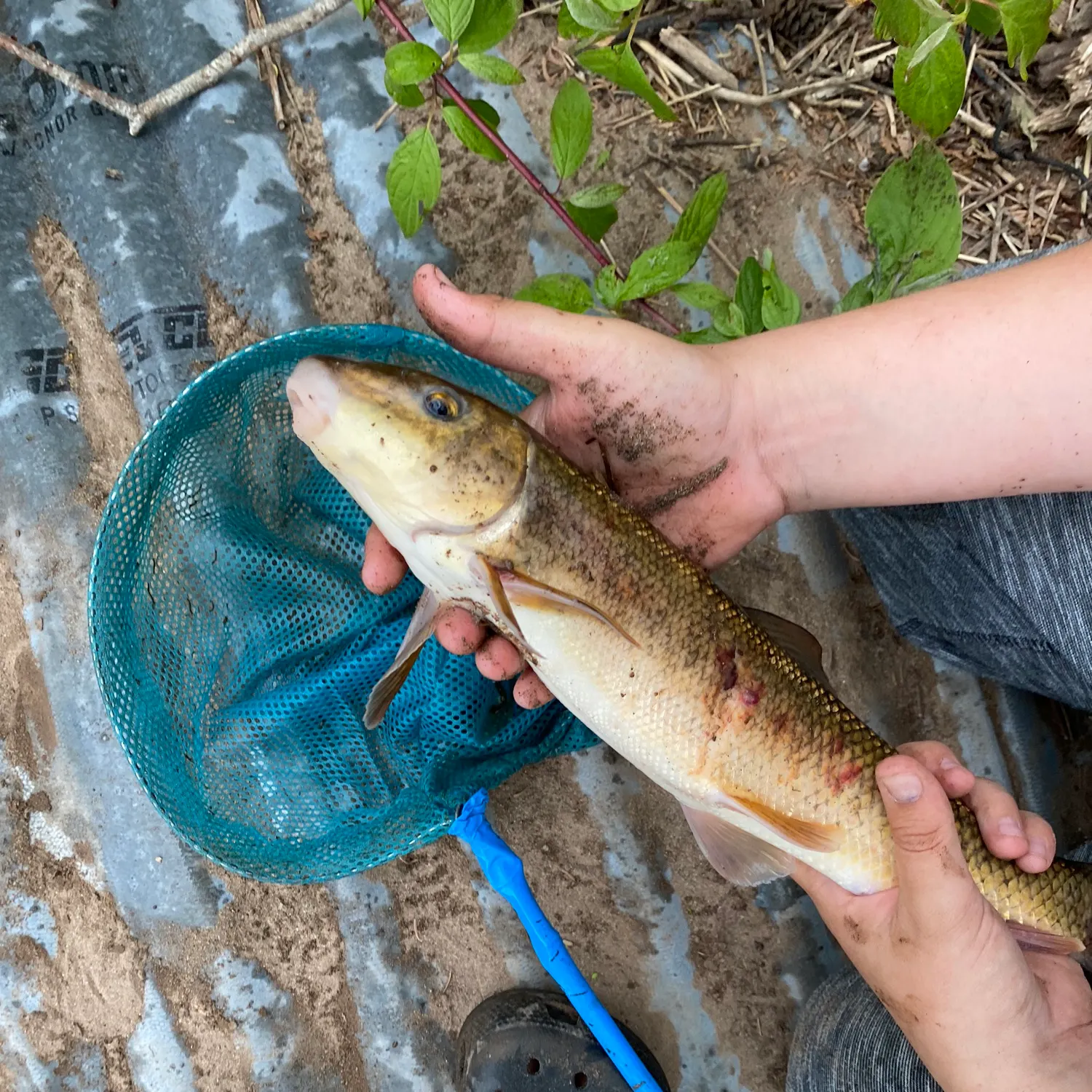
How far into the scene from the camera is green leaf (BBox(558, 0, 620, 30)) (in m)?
1.84

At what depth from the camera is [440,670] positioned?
253cm

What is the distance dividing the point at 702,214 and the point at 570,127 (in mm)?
401

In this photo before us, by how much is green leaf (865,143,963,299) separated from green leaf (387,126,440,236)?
43.4 inches

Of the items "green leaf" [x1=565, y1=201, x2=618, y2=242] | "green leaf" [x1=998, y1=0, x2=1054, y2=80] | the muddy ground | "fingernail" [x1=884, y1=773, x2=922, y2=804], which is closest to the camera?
"green leaf" [x1=998, y1=0, x2=1054, y2=80]

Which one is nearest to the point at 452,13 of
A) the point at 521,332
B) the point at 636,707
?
the point at 521,332

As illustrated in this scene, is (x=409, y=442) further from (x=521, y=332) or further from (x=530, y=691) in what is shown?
(x=530, y=691)

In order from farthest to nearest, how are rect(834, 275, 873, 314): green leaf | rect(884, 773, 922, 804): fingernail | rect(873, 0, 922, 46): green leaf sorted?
rect(834, 275, 873, 314): green leaf
rect(884, 773, 922, 804): fingernail
rect(873, 0, 922, 46): green leaf

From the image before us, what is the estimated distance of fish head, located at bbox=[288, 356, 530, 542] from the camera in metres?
1.71

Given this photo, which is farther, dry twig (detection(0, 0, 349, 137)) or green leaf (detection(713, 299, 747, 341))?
dry twig (detection(0, 0, 349, 137))

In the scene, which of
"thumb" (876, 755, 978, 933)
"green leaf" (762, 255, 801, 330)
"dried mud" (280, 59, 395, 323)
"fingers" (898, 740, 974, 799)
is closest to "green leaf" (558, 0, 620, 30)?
"green leaf" (762, 255, 801, 330)

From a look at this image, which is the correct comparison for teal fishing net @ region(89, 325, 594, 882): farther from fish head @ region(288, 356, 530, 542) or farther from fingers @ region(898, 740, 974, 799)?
fingers @ region(898, 740, 974, 799)

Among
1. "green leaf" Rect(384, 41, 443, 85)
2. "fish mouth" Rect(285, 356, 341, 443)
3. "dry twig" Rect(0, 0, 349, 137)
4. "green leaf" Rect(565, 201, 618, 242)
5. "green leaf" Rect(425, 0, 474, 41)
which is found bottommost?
"green leaf" Rect(565, 201, 618, 242)

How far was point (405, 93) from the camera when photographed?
2.13 m

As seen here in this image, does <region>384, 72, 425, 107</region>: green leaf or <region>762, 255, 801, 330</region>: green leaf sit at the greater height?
<region>384, 72, 425, 107</region>: green leaf
